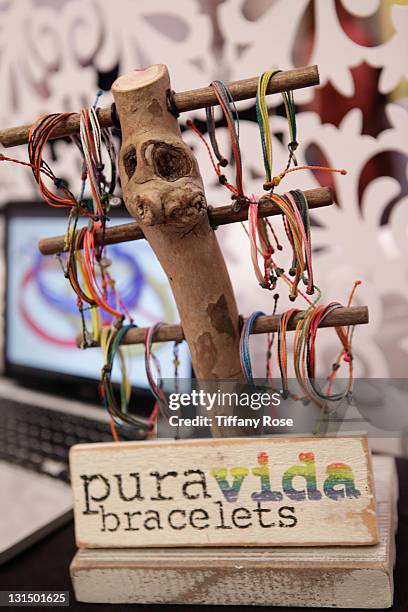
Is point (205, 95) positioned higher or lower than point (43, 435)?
higher

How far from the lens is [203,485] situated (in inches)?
18.5

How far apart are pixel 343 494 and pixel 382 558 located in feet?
0.15

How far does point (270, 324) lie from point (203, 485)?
0.12 m

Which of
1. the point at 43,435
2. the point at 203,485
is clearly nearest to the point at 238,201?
the point at 203,485

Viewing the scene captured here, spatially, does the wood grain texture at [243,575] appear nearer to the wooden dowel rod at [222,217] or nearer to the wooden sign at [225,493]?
the wooden sign at [225,493]

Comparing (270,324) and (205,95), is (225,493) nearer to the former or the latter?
(270,324)

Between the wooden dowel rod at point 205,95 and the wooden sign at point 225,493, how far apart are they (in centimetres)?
22

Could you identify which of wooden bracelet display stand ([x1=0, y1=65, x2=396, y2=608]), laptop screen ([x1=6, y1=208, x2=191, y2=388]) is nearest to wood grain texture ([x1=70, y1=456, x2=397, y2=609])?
wooden bracelet display stand ([x1=0, y1=65, x2=396, y2=608])

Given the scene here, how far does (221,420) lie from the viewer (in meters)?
0.49

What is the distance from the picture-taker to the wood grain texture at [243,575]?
1.46ft

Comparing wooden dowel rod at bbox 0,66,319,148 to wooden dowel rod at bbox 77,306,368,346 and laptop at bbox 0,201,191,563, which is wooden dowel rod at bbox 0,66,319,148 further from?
laptop at bbox 0,201,191,563

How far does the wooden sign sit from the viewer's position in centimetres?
45

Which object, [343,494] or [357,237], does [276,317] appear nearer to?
[343,494]

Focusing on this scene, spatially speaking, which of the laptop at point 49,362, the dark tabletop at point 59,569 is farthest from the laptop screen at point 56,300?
the dark tabletop at point 59,569
